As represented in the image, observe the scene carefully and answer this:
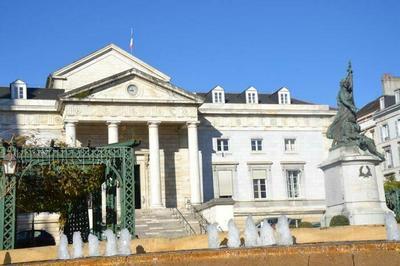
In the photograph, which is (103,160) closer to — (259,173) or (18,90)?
(18,90)

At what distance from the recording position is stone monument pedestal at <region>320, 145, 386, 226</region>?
2081cm

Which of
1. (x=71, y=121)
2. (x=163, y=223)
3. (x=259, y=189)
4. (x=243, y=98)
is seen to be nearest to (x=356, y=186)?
(x=163, y=223)

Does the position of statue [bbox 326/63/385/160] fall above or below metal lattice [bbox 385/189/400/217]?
above

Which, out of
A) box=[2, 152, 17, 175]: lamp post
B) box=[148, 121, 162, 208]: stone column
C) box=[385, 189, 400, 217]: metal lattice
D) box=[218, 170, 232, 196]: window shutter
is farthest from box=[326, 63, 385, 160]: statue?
box=[218, 170, 232, 196]: window shutter

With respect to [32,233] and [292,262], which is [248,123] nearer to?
[32,233]

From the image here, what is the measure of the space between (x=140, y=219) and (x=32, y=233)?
11.3m

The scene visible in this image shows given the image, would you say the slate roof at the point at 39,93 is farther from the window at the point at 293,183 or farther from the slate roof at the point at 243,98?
the window at the point at 293,183

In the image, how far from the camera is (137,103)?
44938 mm

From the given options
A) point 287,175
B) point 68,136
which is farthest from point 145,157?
point 287,175

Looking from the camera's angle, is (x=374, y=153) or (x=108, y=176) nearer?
(x=108, y=176)

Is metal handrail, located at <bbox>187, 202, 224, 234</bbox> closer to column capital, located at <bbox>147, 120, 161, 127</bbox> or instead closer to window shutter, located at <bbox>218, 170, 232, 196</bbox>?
window shutter, located at <bbox>218, 170, 232, 196</bbox>

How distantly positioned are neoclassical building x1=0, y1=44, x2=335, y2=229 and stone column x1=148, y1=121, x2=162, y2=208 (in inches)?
2.7

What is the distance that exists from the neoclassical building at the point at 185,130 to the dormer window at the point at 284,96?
86 millimetres

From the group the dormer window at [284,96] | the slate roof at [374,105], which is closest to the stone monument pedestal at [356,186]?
the dormer window at [284,96]
